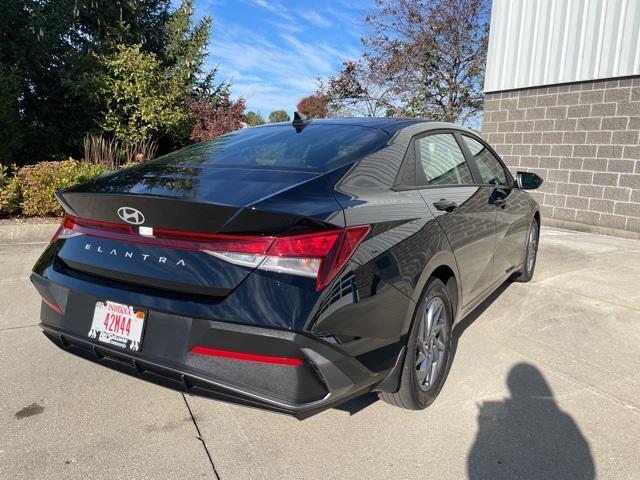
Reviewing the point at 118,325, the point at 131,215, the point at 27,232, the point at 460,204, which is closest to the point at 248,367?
the point at 118,325

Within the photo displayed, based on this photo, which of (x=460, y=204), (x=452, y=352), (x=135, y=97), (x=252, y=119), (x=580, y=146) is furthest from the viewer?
(x=252, y=119)

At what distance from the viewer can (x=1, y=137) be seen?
9.05 m

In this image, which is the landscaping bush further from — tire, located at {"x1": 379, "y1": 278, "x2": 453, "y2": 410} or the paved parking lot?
tire, located at {"x1": 379, "y1": 278, "x2": 453, "y2": 410}

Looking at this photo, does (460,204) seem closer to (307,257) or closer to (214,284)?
(307,257)

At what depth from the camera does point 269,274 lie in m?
1.90

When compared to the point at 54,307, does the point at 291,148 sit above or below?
above

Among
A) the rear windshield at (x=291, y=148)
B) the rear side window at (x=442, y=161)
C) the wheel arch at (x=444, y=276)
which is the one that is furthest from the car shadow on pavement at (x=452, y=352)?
the rear windshield at (x=291, y=148)

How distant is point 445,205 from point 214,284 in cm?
150

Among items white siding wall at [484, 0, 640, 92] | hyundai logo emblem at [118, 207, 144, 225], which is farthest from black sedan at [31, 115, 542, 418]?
white siding wall at [484, 0, 640, 92]

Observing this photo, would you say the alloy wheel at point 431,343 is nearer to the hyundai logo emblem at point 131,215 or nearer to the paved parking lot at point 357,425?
the paved parking lot at point 357,425

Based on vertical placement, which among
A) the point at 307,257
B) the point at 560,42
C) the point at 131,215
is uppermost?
the point at 560,42

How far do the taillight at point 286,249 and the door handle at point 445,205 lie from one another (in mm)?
875

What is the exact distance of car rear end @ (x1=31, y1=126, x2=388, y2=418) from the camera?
74.6 inches

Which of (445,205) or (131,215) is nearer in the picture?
(131,215)
